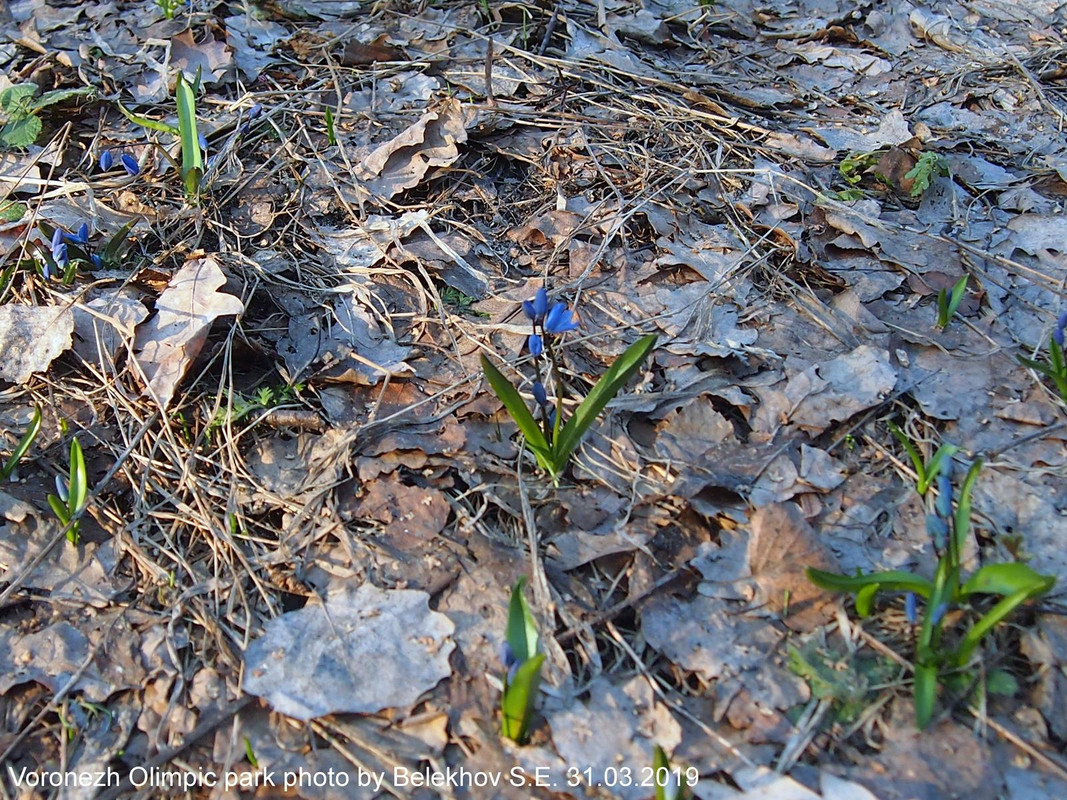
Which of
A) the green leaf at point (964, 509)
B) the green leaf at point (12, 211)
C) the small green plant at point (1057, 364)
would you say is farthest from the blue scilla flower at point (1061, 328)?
the green leaf at point (12, 211)

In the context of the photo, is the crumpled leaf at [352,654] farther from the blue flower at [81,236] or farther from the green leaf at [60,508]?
the blue flower at [81,236]

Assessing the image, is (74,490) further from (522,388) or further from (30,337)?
(522,388)

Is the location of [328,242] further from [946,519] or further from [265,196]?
[946,519]

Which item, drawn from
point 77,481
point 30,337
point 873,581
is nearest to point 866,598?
point 873,581

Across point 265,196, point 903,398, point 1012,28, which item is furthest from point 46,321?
point 1012,28

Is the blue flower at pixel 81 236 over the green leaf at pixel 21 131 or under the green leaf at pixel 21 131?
under

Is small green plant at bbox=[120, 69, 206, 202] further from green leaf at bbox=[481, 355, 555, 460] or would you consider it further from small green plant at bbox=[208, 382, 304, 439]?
green leaf at bbox=[481, 355, 555, 460]
